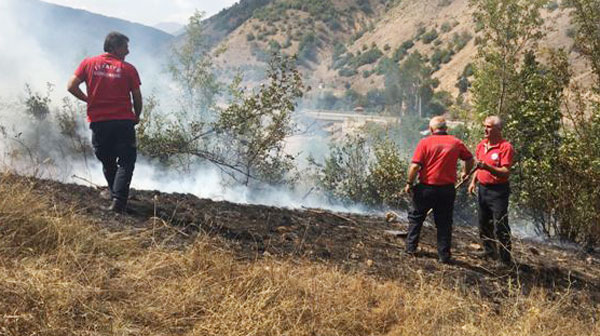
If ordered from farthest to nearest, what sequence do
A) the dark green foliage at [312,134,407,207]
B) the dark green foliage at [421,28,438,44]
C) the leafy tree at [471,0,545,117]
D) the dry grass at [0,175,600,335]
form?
the dark green foliage at [421,28,438,44], the dark green foliage at [312,134,407,207], the leafy tree at [471,0,545,117], the dry grass at [0,175,600,335]

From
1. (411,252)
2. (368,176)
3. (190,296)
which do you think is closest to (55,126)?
(368,176)

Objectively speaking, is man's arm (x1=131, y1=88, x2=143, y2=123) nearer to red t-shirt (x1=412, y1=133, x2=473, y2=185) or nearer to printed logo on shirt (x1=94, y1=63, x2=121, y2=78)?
printed logo on shirt (x1=94, y1=63, x2=121, y2=78)

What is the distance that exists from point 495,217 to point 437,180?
809 mm

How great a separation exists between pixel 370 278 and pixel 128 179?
230 cm

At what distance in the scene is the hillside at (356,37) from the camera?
5791 centimetres

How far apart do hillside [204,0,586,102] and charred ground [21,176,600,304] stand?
4312cm

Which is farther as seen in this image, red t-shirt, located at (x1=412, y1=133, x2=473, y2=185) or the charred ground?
red t-shirt, located at (x1=412, y1=133, x2=473, y2=185)

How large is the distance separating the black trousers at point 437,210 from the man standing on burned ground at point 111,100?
9.09ft

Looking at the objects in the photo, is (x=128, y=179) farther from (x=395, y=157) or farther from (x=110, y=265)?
(x=395, y=157)

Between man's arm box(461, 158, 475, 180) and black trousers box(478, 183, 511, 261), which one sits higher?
man's arm box(461, 158, 475, 180)

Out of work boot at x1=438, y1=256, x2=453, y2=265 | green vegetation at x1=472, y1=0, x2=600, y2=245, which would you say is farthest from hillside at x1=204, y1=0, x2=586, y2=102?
work boot at x1=438, y1=256, x2=453, y2=265

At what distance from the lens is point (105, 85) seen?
176 inches

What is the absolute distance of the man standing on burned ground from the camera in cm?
447

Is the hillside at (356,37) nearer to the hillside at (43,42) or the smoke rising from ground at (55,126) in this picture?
the hillside at (43,42)
